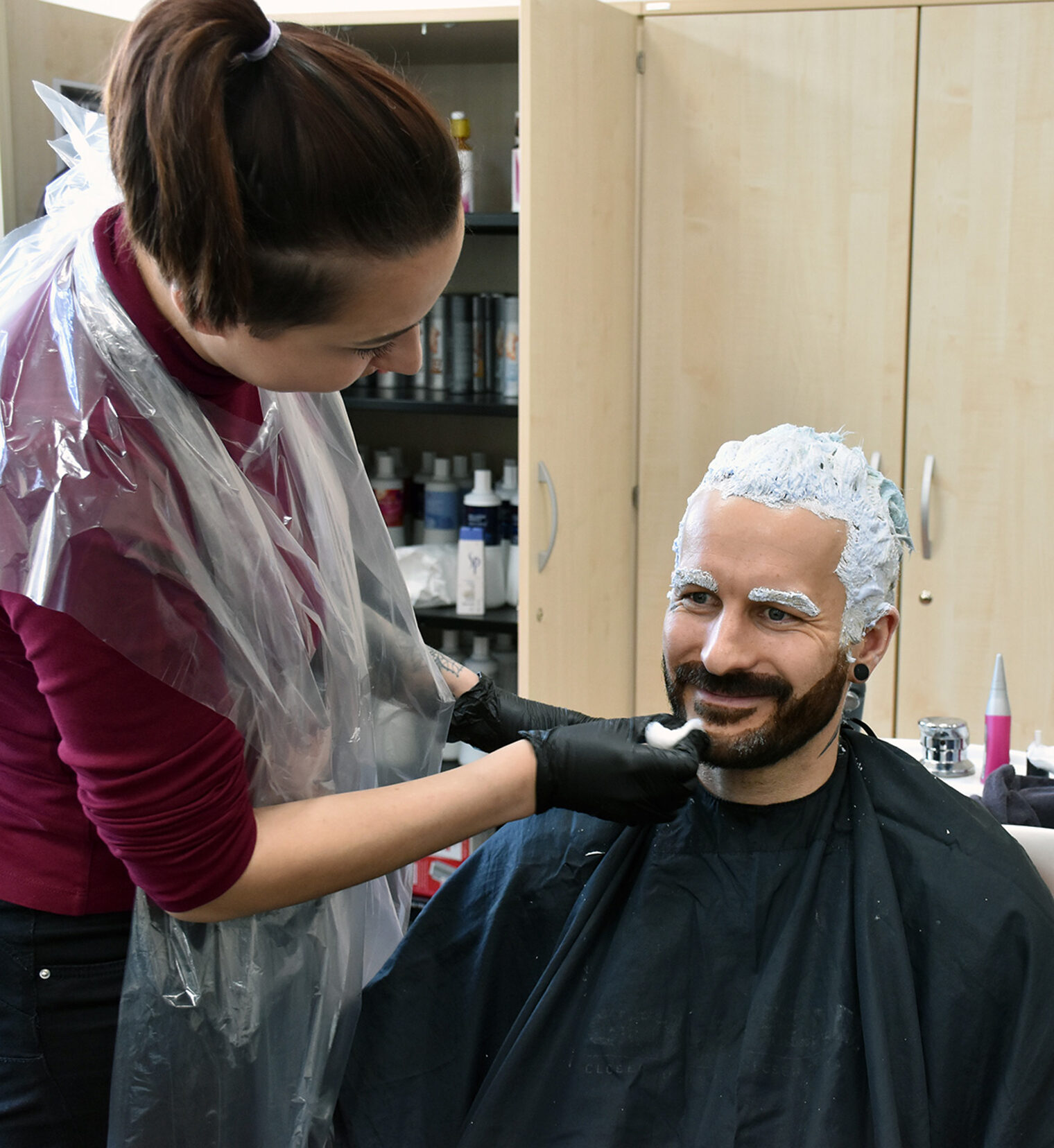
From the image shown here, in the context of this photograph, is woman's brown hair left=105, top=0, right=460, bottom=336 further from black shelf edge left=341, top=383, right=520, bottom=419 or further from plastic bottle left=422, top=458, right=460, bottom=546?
plastic bottle left=422, top=458, right=460, bottom=546

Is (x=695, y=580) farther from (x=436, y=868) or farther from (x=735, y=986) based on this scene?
(x=436, y=868)

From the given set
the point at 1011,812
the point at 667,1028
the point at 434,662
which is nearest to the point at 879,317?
the point at 1011,812

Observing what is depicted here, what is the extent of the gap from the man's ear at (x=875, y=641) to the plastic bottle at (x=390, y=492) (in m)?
1.40

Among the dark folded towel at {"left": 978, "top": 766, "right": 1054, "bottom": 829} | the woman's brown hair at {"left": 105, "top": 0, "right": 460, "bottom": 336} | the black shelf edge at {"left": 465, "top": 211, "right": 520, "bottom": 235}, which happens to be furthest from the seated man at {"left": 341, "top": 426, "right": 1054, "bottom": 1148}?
the black shelf edge at {"left": 465, "top": 211, "right": 520, "bottom": 235}

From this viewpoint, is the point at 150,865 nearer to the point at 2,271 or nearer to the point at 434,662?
the point at 434,662

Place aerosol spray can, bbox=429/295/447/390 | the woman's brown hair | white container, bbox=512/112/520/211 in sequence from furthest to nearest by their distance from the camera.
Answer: aerosol spray can, bbox=429/295/447/390
white container, bbox=512/112/520/211
the woman's brown hair

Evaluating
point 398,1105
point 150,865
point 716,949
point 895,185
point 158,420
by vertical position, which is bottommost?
point 398,1105

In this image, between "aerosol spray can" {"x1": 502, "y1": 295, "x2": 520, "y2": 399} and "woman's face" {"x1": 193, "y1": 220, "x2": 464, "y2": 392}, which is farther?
"aerosol spray can" {"x1": 502, "y1": 295, "x2": 520, "y2": 399}

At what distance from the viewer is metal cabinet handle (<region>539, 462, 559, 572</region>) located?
217 centimetres

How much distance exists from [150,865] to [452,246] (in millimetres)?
540

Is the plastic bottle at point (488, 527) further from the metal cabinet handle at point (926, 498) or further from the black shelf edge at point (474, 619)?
the metal cabinet handle at point (926, 498)

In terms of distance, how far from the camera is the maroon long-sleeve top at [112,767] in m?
0.89

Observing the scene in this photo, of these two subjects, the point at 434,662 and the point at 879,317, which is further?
the point at 879,317

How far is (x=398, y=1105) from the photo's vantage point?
1223 mm
